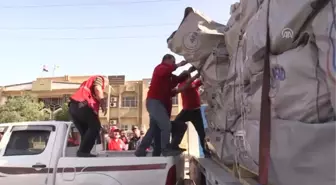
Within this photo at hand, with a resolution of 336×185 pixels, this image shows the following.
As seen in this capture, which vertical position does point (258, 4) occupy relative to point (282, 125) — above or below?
above

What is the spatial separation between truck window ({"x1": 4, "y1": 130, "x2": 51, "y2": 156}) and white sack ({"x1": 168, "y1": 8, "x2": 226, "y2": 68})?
2.08m

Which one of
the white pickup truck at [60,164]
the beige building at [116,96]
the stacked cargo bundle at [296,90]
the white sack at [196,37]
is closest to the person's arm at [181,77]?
the white sack at [196,37]

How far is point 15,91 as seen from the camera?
48406 mm

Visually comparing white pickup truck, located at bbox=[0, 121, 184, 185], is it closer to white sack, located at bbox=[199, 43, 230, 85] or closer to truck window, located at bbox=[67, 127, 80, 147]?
truck window, located at bbox=[67, 127, 80, 147]

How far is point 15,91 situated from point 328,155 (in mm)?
50890

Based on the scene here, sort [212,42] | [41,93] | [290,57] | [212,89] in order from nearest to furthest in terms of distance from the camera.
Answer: [290,57]
[212,42]
[212,89]
[41,93]

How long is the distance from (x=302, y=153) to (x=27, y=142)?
14.0 ft

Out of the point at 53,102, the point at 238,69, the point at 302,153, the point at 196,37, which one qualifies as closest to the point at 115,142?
the point at 196,37

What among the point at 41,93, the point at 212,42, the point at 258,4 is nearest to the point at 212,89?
the point at 212,42

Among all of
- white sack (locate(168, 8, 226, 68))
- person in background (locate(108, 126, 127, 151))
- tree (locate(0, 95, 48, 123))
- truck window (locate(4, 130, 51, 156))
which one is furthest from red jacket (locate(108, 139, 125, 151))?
tree (locate(0, 95, 48, 123))

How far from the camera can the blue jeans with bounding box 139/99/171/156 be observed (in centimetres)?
491

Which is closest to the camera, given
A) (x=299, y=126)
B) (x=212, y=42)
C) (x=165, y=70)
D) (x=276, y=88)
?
(x=299, y=126)

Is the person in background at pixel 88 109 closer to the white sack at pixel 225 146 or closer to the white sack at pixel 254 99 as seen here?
the white sack at pixel 225 146

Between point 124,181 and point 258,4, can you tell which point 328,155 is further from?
point 124,181
